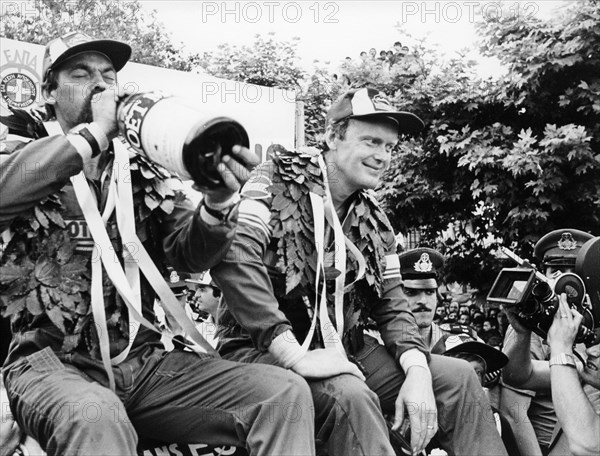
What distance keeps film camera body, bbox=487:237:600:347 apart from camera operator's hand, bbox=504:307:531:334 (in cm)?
4

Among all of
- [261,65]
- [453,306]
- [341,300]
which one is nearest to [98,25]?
[261,65]

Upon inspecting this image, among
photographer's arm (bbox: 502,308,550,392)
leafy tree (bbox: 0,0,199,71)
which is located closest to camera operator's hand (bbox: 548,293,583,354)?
photographer's arm (bbox: 502,308,550,392)

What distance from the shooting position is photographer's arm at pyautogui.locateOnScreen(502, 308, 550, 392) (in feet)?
13.5

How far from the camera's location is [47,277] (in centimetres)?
255

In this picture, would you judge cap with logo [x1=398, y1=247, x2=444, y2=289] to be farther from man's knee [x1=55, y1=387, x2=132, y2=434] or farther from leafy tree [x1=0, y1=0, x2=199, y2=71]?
leafy tree [x1=0, y1=0, x2=199, y2=71]

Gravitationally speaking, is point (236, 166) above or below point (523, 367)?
above

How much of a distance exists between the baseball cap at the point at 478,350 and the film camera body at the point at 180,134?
260 centimetres

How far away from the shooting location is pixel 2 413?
2.63 m

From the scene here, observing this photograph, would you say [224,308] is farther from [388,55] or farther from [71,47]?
[388,55]

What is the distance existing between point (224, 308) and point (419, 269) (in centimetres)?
221

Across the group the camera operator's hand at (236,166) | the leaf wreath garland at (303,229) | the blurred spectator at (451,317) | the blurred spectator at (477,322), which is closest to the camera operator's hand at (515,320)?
the leaf wreath garland at (303,229)

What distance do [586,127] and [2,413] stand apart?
6.35 meters

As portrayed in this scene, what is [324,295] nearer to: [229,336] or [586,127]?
[229,336]

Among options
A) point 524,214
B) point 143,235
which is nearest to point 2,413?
point 143,235
